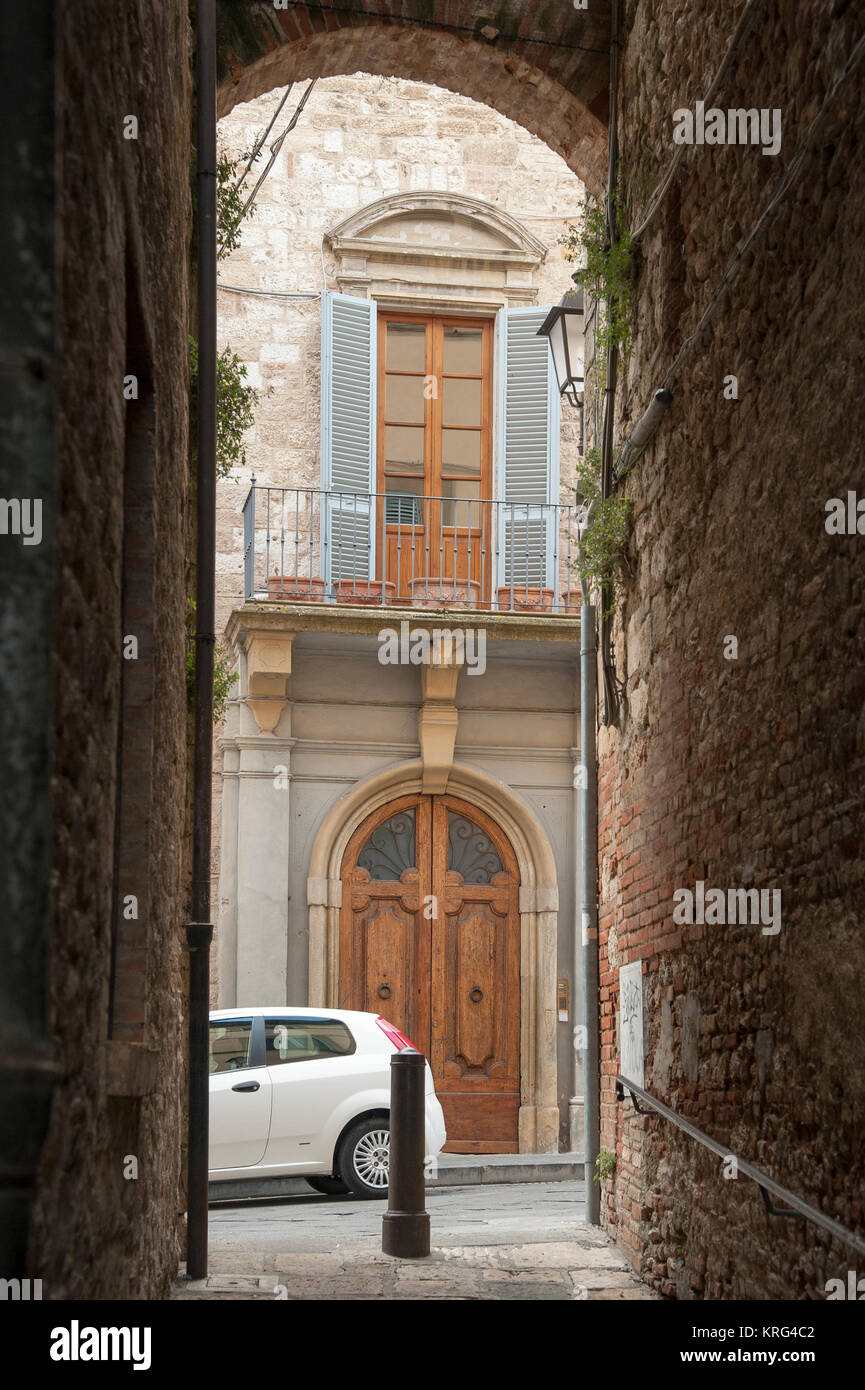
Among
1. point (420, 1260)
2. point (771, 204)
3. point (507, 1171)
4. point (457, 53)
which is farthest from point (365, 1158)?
point (771, 204)

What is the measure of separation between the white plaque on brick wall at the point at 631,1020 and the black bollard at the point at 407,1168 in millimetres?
1015

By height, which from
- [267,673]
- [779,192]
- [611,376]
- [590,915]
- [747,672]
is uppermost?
[611,376]

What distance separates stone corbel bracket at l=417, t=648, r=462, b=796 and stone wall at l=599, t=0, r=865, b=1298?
5.42 metres

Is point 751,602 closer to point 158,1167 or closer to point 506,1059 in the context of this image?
point 158,1167

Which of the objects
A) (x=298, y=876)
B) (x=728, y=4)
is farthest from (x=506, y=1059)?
(x=728, y=4)

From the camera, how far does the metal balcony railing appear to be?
1330 centimetres

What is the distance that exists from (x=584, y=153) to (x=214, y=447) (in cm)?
313

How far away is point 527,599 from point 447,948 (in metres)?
3.05

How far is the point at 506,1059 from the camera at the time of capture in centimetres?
1336

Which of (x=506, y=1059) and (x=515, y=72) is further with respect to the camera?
(x=506, y=1059)

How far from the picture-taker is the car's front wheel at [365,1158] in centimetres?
1040

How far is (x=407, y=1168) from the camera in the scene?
303 inches

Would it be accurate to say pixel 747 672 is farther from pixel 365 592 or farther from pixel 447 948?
pixel 447 948

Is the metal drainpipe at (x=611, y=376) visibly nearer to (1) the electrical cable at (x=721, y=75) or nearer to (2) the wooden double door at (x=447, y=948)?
(1) the electrical cable at (x=721, y=75)
